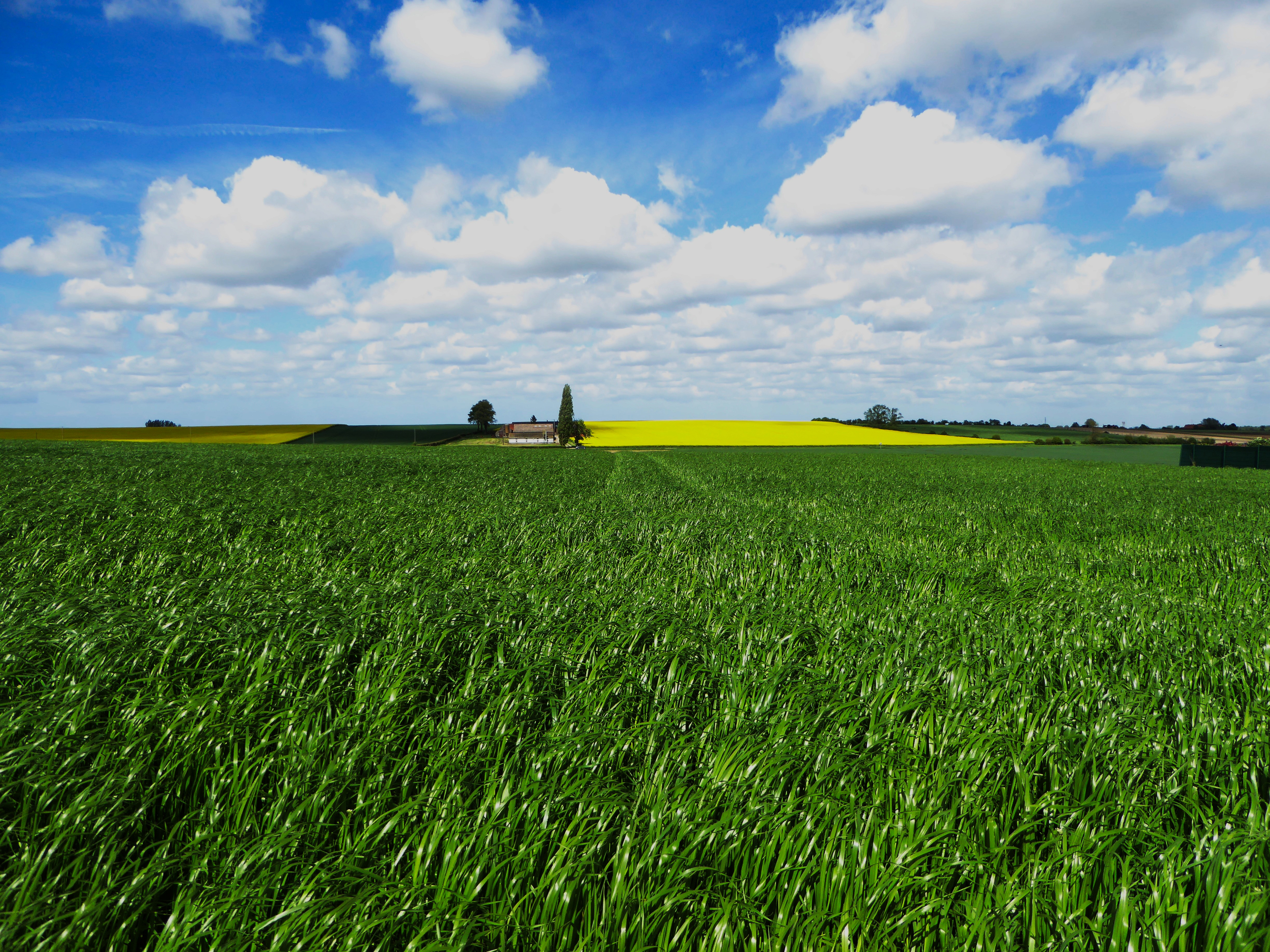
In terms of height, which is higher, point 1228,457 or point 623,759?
point 1228,457

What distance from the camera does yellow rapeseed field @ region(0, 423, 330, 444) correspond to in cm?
7012

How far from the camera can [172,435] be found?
250 feet

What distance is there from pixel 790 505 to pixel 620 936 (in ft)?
40.2

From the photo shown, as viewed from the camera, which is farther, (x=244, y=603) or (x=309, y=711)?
(x=244, y=603)

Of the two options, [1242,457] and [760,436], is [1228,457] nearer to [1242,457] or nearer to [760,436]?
[1242,457]

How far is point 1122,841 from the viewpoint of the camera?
7.83ft

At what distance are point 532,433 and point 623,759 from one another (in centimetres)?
8591

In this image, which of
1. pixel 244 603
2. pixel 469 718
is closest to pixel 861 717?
pixel 469 718

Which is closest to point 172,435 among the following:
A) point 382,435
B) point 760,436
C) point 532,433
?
point 382,435

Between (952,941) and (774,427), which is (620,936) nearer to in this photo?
(952,941)

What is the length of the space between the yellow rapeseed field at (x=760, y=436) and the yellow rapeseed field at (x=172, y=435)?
41108 mm

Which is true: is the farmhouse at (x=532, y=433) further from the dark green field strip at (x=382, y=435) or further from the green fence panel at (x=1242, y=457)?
the green fence panel at (x=1242, y=457)

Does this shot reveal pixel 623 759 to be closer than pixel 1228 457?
Yes

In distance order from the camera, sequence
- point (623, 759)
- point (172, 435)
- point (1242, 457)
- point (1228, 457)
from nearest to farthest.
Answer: point (623, 759) < point (1242, 457) < point (1228, 457) < point (172, 435)
